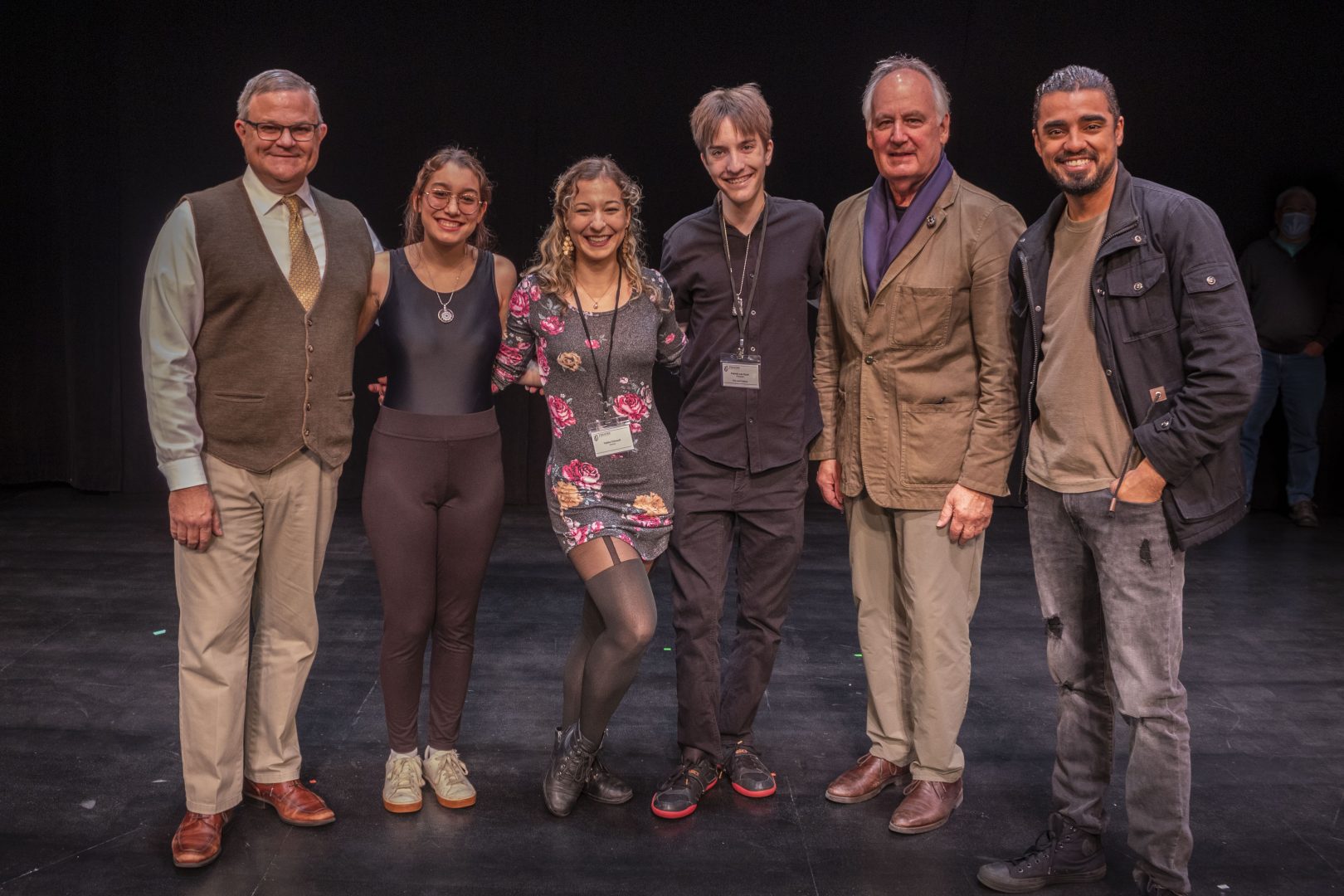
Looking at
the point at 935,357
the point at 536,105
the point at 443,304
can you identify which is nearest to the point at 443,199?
the point at 443,304

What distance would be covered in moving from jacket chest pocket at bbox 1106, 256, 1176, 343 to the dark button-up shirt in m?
0.73

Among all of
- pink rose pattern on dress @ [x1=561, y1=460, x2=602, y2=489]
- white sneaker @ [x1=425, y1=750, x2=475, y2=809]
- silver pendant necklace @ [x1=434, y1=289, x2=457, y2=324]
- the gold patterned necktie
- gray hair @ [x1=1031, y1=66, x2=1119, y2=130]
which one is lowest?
white sneaker @ [x1=425, y1=750, x2=475, y2=809]

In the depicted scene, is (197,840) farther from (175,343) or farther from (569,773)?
(175,343)

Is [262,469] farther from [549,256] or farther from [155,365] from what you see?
[549,256]

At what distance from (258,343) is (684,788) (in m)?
1.36

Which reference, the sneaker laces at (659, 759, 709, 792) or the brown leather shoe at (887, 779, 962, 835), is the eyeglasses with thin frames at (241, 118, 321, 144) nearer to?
the sneaker laces at (659, 759, 709, 792)

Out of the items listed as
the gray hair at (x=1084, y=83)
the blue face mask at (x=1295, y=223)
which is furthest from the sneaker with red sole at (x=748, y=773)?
the blue face mask at (x=1295, y=223)

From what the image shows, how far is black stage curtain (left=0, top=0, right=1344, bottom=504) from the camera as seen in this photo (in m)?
5.52

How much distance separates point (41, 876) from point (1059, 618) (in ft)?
6.89

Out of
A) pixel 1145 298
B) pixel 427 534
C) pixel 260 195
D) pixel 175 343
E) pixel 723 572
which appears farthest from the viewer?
pixel 723 572

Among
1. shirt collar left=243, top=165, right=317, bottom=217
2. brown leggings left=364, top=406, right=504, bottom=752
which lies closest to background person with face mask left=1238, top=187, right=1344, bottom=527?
brown leggings left=364, top=406, right=504, bottom=752

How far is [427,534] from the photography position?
8.30ft

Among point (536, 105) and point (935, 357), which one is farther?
point (536, 105)

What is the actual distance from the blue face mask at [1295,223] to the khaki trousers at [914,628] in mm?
3958
